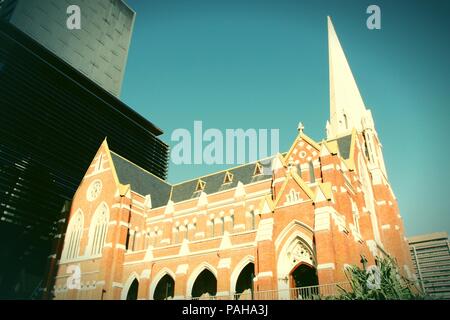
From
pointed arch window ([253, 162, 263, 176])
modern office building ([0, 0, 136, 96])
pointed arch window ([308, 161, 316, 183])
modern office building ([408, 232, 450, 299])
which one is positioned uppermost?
modern office building ([0, 0, 136, 96])

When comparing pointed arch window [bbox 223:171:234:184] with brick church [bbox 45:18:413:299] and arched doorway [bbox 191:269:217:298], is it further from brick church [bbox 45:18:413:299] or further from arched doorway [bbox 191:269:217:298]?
arched doorway [bbox 191:269:217:298]

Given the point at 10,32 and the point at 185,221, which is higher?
the point at 10,32

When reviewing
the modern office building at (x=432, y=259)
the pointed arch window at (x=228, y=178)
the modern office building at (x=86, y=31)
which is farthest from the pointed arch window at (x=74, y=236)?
the modern office building at (x=86, y=31)

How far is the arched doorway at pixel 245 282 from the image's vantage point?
2645cm

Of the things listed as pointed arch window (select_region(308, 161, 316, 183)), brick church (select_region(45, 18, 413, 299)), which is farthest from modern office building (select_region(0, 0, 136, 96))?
pointed arch window (select_region(308, 161, 316, 183))

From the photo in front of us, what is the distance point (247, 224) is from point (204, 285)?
21.7 ft

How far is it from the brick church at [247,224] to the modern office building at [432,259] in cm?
404

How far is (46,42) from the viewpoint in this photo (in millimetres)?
62438

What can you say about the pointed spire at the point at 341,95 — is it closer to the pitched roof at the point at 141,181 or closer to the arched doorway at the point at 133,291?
the pitched roof at the point at 141,181

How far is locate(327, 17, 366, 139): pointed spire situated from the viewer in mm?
38125

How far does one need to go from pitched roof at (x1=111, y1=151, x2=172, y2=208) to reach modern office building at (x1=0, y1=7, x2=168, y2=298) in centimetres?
821
